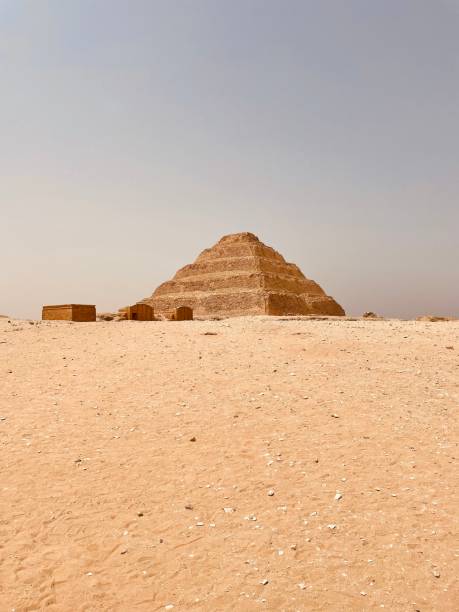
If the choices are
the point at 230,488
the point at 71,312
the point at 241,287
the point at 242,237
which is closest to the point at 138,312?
the point at 71,312

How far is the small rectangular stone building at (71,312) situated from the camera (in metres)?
20.3

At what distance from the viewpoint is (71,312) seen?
20.2 m

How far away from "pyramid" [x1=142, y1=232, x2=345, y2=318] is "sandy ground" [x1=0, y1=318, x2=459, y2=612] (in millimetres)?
39184

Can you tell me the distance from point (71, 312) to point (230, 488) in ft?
56.9

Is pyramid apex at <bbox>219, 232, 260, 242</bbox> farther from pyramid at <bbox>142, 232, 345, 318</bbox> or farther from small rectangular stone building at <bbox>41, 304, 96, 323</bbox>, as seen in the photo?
small rectangular stone building at <bbox>41, 304, 96, 323</bbox>

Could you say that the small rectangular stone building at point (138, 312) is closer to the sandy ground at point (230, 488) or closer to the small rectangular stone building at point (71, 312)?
the small rectangular stone building at point (71, 312)

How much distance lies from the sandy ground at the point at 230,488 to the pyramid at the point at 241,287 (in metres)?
39.2

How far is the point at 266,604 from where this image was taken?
301 cm

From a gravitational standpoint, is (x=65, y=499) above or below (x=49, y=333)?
below

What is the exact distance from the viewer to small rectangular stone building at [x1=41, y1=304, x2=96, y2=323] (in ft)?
66.5

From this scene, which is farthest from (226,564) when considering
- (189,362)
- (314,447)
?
(189,362)

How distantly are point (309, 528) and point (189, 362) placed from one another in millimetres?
5842

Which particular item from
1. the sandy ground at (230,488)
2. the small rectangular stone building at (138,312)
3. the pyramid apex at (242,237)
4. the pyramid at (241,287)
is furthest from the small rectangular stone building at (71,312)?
the pyramid apex at (242,237)

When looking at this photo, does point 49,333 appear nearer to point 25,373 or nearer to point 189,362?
point 25,373
